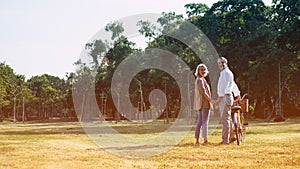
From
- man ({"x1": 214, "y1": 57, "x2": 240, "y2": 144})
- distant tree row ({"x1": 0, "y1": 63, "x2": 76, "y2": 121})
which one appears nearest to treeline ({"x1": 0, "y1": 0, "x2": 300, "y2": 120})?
man ({"x1": 214, "y1": 57, "x2": 240, "y2": 144})

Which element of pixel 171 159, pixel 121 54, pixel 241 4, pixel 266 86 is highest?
pixel 241 4

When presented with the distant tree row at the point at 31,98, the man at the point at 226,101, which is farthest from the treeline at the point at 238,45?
the distant tree row at the point at 31,98

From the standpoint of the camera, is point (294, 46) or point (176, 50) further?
point (176, 50)

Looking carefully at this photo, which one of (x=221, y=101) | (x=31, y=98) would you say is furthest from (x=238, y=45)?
(x=31, y=98)

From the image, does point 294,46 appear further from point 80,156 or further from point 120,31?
point 80,156

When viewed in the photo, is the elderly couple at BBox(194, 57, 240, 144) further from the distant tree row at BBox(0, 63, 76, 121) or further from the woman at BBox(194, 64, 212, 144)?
the distant tree row at BBox(0, 63, 76, 121)

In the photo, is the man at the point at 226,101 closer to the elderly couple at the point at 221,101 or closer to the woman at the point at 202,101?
the elderly couple at the point at 221,101

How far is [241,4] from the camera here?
126 ft

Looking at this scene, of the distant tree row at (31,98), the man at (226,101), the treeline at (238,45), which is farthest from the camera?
the distant tree row at (31,98)

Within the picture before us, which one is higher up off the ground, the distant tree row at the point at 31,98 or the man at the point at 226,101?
the distant tree row at the point at 31,98

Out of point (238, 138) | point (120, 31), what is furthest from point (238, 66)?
point (238, 138)

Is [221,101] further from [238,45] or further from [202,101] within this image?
[238,45]

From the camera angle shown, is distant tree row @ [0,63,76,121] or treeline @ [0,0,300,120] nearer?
treeline @ [0,0,300,120]

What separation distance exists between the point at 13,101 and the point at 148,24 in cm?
4223
